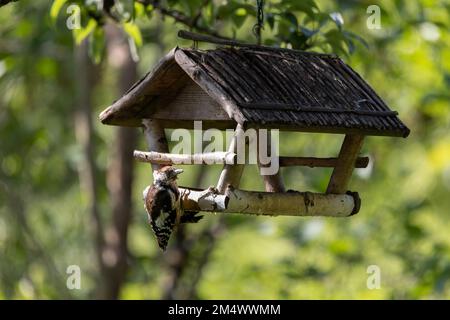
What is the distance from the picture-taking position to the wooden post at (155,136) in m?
4.56

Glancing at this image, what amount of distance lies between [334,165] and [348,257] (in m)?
4.28

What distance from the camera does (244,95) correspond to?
4.05 metres

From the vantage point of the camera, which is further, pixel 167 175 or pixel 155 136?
pixel 155 136

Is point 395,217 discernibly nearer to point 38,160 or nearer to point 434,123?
point 434,123

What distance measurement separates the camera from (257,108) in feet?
13.1

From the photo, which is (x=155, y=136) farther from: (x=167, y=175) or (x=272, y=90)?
(x=272, y=90)

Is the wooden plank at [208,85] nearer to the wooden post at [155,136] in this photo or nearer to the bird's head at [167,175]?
the bird's head at [167,175]

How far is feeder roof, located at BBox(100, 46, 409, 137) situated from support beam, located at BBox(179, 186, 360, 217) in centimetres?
35

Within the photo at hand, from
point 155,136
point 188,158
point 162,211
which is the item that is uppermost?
point 155,136

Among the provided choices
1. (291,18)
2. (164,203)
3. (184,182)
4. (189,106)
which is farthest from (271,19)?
(184,182)

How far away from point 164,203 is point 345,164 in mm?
927

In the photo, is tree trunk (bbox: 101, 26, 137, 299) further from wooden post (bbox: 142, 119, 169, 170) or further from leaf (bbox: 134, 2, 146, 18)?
wooden post (bbox: 142, 119, 169, 170)

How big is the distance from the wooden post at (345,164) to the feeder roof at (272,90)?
7.3 inches
